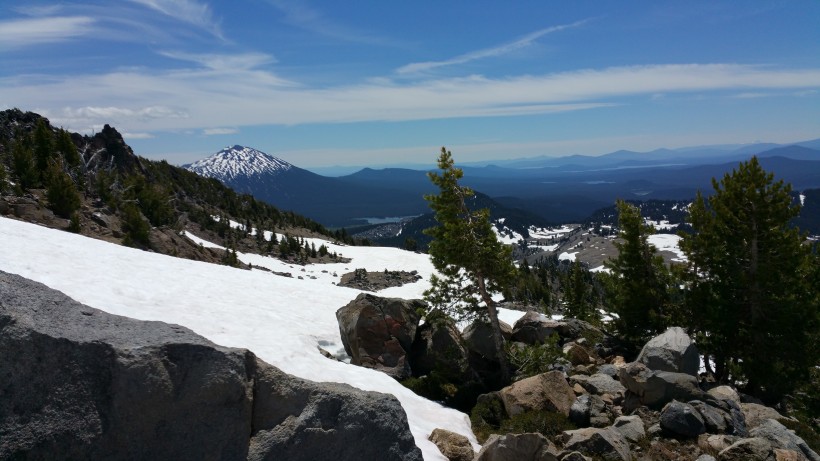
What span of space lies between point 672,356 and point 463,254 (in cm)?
876

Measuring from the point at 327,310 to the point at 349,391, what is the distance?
16.5 m

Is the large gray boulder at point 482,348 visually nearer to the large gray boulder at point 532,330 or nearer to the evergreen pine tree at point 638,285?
the large gray boulder at point 532,330

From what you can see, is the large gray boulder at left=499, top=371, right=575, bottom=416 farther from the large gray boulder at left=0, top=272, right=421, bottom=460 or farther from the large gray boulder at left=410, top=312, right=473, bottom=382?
the large gray boulder at left=0, top=272, right=421, bottom=460

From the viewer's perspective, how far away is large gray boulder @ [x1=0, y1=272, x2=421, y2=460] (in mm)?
5645

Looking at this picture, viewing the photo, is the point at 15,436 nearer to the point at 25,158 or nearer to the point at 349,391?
the point at 349,391

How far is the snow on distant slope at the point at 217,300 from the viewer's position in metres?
14.6

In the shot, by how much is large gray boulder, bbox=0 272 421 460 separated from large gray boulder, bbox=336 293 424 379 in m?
10.5

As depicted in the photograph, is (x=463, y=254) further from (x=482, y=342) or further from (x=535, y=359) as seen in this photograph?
(x=535, y=359)

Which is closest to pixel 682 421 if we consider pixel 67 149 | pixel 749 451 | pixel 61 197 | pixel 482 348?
pixel 749 451

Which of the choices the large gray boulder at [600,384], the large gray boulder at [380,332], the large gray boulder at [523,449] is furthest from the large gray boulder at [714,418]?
the large gray boulder at [380,332]

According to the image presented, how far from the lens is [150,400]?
241 inches

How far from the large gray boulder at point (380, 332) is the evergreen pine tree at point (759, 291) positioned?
1483cm

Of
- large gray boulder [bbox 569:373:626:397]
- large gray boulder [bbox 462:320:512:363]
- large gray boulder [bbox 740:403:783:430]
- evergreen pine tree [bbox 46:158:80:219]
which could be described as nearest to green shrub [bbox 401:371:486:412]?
large gray boulder [bbox 462:320:512:363]

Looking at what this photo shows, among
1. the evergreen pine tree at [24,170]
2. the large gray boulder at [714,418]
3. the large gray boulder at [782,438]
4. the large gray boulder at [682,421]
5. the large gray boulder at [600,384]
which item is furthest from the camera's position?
the evergreen pine tree at [24,170]
